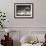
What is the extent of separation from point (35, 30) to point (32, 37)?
0.28 m

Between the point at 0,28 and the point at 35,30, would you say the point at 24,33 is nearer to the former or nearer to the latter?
the point at 35,30

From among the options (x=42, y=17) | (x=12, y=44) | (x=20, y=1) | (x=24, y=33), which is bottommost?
(x=12, y=44)

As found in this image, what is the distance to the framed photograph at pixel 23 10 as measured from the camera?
14.1ft

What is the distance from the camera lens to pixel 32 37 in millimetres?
4133

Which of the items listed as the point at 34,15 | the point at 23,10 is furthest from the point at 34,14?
the point at 23,10

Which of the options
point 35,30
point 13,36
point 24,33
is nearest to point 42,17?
point 35,30

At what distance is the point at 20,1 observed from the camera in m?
4.29

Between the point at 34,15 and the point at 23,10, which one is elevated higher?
the point at 23,10

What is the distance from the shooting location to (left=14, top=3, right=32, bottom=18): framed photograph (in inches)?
169

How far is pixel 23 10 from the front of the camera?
171 inches

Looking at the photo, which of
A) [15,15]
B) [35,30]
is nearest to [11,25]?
[15,15]

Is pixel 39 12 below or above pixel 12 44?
above

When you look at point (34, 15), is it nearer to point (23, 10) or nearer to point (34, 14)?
point (34, 14)

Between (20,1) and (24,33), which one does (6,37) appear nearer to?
(24,33)
